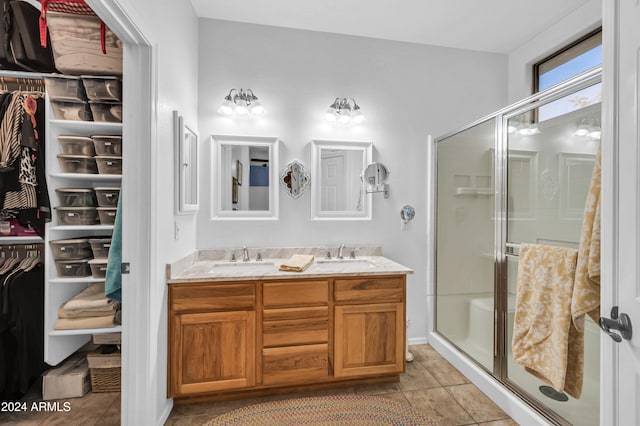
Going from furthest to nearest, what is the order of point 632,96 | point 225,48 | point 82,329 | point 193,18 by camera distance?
point 225,48
point 193,18
point 82,329
point 632,96

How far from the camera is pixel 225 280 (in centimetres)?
188

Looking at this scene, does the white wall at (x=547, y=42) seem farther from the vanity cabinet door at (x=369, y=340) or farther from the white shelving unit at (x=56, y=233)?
the white shelving unit at (x=56, y=233)

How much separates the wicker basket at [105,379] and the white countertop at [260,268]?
→ 2.65ft

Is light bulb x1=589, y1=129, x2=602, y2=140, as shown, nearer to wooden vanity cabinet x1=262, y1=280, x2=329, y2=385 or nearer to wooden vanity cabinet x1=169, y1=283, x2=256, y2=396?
wooden vanity cabinet x1=262, y1=280, x2=329, y2=385

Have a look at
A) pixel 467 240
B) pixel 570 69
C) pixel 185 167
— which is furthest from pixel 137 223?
pixel 570 69

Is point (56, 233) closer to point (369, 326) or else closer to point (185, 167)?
point (185, 167)

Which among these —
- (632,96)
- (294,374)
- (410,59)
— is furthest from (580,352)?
(410,59)

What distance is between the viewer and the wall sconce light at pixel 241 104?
2.38 metres

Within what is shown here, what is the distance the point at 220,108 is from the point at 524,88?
2.66 meters

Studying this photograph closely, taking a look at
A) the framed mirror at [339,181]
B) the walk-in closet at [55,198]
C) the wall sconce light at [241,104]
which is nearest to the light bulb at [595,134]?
the framed mirror at [339,181]

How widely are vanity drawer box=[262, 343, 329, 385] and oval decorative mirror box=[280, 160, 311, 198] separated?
3.87 feet

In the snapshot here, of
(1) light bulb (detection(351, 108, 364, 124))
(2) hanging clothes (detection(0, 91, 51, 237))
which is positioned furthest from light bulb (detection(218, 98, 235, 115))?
(2) hanging clothes (detection(0, 91, 51, 237))

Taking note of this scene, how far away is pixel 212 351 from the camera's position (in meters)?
1.87

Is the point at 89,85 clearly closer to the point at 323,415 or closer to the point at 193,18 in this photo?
the point at 193,18
